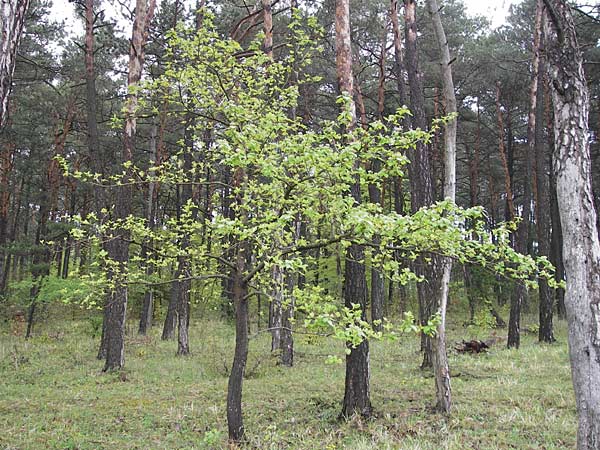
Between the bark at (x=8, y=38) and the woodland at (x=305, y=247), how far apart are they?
0.05ft

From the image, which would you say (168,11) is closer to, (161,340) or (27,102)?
(27,102)

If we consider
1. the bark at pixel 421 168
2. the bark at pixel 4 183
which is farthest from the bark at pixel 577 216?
the bark at pixel 4 183

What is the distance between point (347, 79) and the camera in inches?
305

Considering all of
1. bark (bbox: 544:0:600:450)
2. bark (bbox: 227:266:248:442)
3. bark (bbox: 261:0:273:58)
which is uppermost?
bark (bbox: 261:0:273:58)

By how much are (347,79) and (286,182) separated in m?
2.76

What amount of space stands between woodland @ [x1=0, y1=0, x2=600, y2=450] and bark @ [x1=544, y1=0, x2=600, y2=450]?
0.02 m

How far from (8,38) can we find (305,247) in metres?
3.89

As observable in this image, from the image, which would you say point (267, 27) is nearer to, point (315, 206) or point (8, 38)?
point (315, 206)

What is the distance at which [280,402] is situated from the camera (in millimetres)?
8617

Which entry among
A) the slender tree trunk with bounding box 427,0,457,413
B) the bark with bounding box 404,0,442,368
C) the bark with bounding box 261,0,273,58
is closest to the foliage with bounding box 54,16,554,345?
the slender tree trunk with bounding box 427,0,457,413

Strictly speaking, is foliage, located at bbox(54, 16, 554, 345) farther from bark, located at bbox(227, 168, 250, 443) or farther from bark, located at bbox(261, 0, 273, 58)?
bark, located at bbox(261, 0, 273, 58)

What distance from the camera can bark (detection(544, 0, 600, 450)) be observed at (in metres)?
4.47

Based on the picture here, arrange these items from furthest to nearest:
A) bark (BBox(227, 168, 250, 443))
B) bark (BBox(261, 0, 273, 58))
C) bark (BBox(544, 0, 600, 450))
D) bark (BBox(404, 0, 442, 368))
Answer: bark (BBox(261, 0, 273, 58)) → bark (BBox(404, 0, 442, 368)) → bark (BBox(227, 168, 250, 443)) → bark (BBox(544, 0, 600, 450))

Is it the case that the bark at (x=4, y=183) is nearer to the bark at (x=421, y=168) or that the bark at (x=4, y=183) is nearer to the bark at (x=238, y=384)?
the bark at (x=421, y=168)
